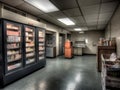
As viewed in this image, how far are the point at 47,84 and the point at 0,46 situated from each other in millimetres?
2017

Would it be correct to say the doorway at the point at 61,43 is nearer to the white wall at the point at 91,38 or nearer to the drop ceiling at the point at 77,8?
Result: the white wall at the point at 91,38

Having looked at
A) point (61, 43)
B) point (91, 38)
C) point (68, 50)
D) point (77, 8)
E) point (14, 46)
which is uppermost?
point (77, 8)

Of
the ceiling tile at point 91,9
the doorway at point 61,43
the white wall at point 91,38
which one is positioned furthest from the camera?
the white wall at point 91,38

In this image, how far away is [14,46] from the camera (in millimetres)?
3432

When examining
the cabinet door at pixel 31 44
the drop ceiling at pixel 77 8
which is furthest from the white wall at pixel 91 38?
the cabinet door at pixel 31 44

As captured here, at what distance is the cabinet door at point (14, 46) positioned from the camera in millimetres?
3199

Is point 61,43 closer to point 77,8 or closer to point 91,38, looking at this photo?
point 91,38

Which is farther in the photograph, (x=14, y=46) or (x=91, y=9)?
(x=91, y=9)

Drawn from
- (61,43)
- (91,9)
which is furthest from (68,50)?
(91,9)

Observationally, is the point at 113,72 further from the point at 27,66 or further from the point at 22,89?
the point at 27,66

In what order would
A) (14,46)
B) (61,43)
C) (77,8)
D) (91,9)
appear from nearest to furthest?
1. (14,46)
2. (77,8)
3. (91,9)
4. (61,43)

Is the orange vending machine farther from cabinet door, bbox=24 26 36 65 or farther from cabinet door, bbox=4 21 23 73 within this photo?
cabinet door, bbox=4 21 23 73

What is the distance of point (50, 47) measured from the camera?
7727 millimetres

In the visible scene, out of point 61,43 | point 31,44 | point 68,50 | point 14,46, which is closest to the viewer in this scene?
point 14,46
